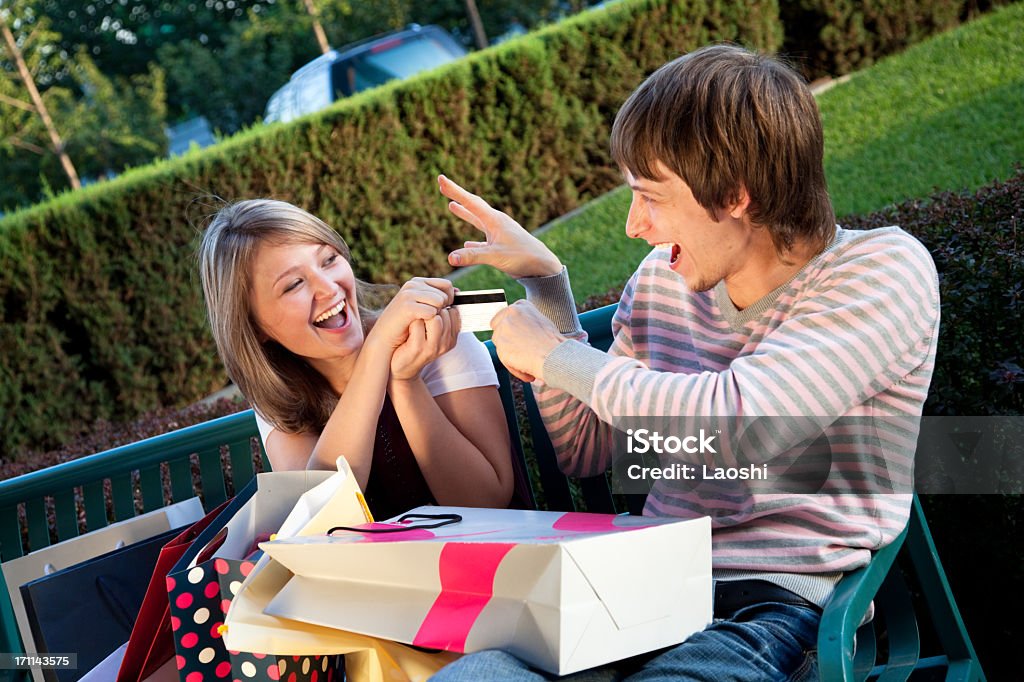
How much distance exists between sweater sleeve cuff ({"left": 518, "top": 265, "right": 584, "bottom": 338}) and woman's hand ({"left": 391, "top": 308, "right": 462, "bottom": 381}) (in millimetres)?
188

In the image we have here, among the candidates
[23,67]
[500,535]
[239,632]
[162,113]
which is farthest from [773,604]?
[162,113]

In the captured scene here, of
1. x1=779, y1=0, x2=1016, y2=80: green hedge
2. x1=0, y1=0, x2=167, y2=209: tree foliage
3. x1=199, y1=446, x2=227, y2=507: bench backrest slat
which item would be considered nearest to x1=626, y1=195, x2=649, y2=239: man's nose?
x1=199, y1=446, x2=227, y2=507: bench backrest slat

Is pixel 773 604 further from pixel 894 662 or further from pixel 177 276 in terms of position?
pixel 177 276

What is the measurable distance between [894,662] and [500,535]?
3.00ft

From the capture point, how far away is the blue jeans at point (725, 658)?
1.55 m

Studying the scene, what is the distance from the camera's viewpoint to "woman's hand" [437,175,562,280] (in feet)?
7.68

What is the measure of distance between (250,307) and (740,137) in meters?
1.32

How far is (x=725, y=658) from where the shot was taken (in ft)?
5.64

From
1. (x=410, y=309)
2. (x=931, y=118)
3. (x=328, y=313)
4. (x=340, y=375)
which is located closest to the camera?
(x=410, y=309)

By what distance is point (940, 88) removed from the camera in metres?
7.39

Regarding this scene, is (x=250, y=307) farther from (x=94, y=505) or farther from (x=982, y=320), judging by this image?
(x=982, y=320)

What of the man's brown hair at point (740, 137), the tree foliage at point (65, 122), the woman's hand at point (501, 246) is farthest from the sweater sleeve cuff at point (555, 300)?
the tree foliage at point (65, 122)

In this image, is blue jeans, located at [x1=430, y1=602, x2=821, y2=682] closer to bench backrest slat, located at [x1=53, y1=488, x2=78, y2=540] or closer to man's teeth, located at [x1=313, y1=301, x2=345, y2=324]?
man's teeth, located at [x1=313, y1=301, x2=345, y2=324]

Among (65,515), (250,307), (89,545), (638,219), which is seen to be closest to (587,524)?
(638,219)
